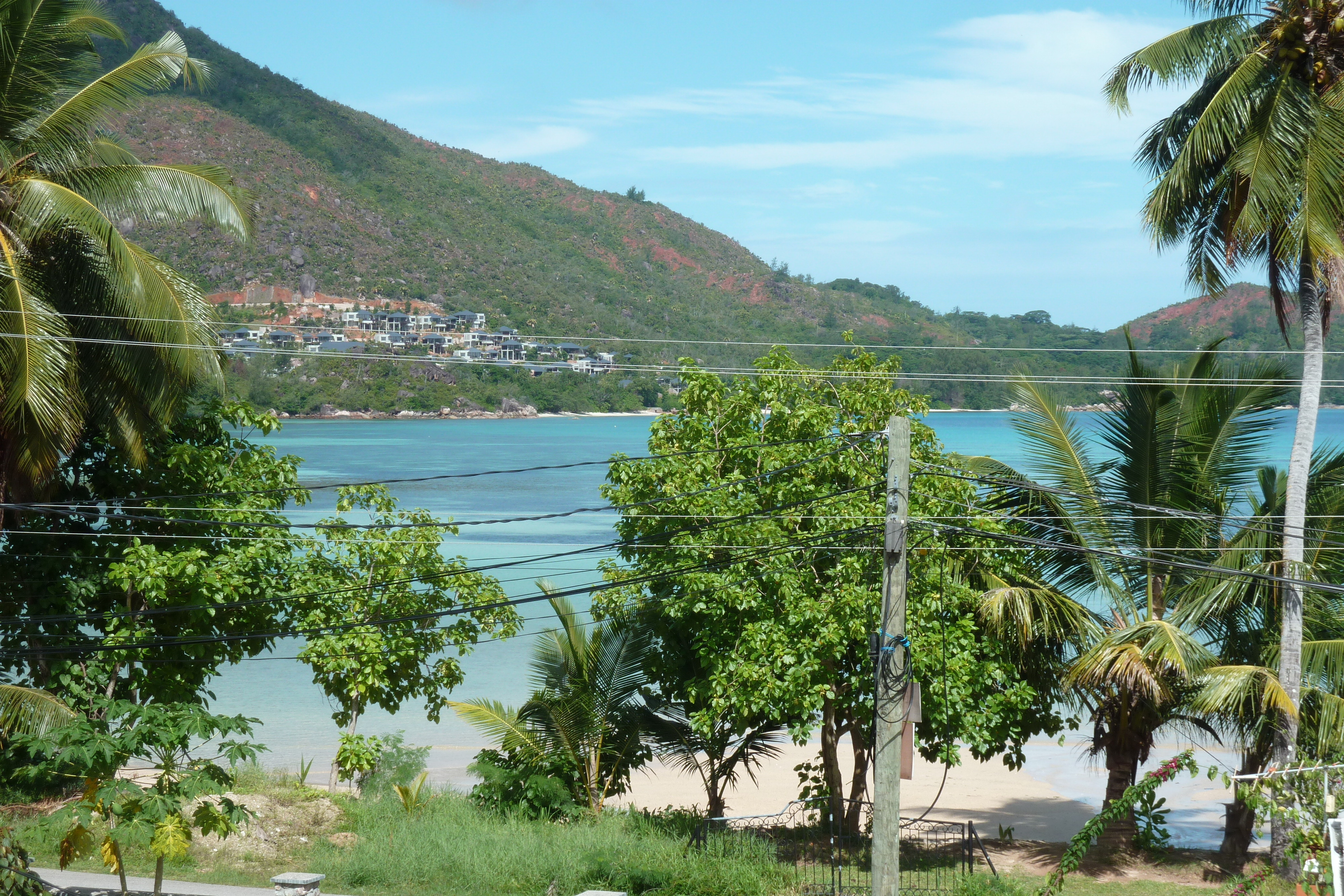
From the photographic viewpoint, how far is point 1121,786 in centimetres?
1506

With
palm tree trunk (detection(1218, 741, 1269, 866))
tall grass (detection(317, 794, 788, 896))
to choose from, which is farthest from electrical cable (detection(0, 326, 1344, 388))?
tall grass (detection(317, 794, 788, 896))

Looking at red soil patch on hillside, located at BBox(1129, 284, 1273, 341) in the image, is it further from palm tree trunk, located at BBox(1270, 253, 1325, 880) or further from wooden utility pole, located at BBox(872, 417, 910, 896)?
wooden utility pole, located at BBox(872, 417, 910, 896)

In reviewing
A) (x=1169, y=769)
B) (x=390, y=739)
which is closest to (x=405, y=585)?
(x=390, y=739)

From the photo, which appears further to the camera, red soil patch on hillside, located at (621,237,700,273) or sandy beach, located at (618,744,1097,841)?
red soil patch on hillside, located at (621,237,700,273)

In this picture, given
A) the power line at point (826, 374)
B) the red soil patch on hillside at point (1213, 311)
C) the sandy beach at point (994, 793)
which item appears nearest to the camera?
the power line at point (826, 374)

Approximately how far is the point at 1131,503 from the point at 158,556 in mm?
11989

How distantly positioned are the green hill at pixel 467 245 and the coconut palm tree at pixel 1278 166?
30975 mm

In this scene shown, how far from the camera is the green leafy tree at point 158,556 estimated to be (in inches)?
579

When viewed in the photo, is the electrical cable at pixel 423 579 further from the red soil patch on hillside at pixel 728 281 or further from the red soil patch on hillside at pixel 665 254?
the red soil patch on hillside at pixel 665 254

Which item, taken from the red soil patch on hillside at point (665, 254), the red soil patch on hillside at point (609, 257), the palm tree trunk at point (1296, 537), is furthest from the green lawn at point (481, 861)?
the red soil patch on hillside at point (665, 254)

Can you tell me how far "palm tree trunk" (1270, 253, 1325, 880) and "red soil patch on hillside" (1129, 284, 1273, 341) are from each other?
23.8 meters

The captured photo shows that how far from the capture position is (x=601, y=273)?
107 metres

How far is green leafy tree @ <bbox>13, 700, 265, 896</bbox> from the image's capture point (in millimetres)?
9203

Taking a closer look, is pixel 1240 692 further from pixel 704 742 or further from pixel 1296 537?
pixel 704 742
